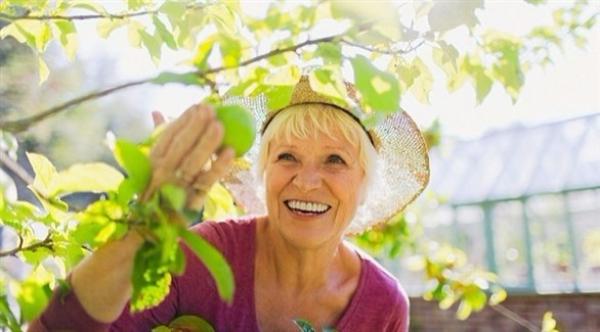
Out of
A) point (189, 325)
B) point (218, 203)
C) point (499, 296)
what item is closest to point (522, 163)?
point (499, 296)

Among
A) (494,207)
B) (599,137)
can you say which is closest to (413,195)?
(494,207)

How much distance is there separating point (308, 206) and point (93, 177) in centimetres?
88

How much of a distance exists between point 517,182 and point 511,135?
136cm

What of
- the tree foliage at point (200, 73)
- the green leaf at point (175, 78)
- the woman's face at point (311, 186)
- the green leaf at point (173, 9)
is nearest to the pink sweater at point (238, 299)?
the woman's face at point (311, 186)

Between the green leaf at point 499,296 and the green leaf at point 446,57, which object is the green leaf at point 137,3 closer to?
the green leaf at point 446,57

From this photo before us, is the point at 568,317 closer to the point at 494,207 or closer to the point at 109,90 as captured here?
the point at 494,207

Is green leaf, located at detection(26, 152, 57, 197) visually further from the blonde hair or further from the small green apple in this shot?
the blonde hair

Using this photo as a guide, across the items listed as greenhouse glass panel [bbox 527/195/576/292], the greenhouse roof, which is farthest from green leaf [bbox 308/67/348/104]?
greenhouse glass panel [bbox 527/195/576/292]

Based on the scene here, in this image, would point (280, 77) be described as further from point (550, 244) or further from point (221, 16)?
point (550, 244)

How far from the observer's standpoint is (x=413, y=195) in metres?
1.89

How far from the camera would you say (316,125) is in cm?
137

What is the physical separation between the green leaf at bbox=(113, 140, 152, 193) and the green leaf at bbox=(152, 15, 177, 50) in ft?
1.24

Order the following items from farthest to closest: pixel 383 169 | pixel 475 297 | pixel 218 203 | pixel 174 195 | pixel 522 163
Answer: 1. pixel 522 163
2. pixel 475 297
3. pixel 383 169
4. pixel 218 203
5. pixel 174 195

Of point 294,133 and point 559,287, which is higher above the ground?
point 294,133
